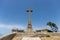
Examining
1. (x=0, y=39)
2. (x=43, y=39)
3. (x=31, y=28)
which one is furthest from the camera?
(x=31, y=28)

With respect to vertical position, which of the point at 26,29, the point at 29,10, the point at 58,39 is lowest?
the point at 58,39

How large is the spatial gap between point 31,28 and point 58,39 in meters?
12.8

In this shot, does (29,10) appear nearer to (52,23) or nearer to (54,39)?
(54,39)

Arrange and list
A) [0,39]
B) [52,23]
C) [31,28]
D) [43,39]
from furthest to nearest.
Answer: [52,23], [31,28], [43,39], [0,39]

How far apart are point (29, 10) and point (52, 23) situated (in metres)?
18.6

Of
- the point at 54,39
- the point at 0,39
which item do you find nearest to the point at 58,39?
the point at 54,39

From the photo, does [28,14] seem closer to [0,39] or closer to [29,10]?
[29,10]

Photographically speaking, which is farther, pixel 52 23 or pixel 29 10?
pixel 52 23

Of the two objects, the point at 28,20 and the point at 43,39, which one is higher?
the point at 28,20

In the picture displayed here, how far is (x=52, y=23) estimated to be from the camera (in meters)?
48.8

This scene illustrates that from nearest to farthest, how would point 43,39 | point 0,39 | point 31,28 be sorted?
point 0,39 → point 43,39 → point 31,28

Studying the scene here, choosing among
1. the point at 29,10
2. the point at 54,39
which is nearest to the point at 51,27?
the point at 29,10

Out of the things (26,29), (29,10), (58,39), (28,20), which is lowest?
(58,39)

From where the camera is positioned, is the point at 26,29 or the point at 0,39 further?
the point at 26,29
